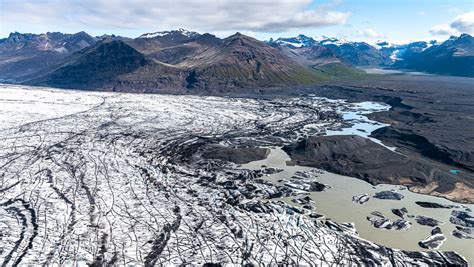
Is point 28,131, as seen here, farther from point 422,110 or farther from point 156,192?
point 422,110

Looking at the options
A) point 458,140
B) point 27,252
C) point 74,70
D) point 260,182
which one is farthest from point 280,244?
point 74,70

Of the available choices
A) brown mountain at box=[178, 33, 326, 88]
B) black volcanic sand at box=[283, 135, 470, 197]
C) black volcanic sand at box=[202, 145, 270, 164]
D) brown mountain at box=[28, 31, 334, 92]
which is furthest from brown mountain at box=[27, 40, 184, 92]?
black volcanic sand at box=[283, 135, 470, 197]

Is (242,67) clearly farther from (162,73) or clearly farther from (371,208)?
(371,208)

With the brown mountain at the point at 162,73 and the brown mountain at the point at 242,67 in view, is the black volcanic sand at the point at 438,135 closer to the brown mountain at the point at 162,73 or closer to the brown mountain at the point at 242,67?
the brown mountain at the point at 242,67

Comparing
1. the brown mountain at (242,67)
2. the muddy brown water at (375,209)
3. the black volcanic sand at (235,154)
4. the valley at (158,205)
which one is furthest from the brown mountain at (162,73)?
the muddy brown water at (375,209)

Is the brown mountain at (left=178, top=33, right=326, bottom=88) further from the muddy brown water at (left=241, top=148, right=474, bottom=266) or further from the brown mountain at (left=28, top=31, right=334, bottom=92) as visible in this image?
the muddy brown water at (left=241, top=148, right=474, bottom=266)

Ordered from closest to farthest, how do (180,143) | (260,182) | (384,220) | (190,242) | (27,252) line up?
1. (27,252)
2. (190,242)
3. (384,220)
4. (260,182)
5. (180,143)
